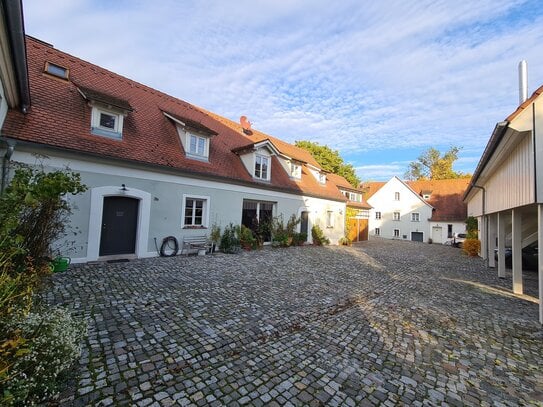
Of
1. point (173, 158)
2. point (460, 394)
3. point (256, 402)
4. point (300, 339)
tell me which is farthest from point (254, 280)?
point (173, 158)

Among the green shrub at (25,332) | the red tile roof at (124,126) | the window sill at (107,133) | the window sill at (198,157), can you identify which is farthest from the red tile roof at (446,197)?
the green shrub at (25,332)

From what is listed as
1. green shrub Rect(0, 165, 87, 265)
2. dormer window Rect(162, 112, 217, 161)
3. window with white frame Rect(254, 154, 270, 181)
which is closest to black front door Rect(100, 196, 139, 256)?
green shrub Rect(0, 165, 87, 265)

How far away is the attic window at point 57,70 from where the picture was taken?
9.11 meters

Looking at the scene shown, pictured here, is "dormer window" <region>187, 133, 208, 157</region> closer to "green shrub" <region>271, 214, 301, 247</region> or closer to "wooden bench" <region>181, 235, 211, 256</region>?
"wooden bench" <region>181, 235, 211, 256</region>

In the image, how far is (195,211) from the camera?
435 inches

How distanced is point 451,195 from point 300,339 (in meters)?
35.4

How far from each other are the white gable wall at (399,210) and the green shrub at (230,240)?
1076 inches

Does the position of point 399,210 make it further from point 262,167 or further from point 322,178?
point 262,167

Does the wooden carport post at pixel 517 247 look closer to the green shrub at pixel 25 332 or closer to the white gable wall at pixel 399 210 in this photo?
the green shrub at pixel 25 332

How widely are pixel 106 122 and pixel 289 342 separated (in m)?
9.49

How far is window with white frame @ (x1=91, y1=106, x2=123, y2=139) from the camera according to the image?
8703 mm

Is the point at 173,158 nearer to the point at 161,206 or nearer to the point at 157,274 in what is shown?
the point at 161,206

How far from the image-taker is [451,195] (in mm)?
31609

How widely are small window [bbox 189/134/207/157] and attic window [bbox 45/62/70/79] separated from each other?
484cm
